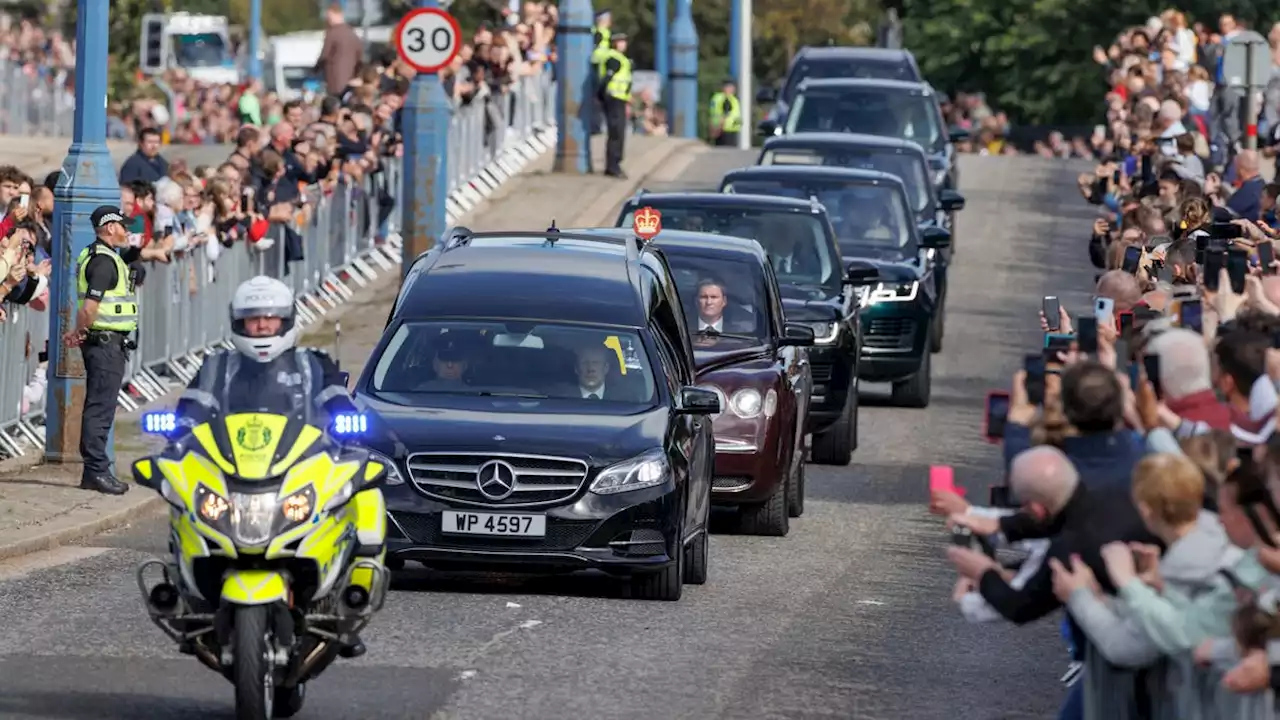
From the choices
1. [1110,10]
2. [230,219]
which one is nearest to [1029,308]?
[230,219]

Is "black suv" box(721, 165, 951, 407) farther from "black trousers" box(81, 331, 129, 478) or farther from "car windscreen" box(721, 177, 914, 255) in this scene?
"black trousers" box(81, 331, 129, 478)

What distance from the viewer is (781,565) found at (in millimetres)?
15742

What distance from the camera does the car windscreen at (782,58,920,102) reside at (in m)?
37.0

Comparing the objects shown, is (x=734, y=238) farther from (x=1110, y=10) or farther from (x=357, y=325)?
(x=1110, y=10)

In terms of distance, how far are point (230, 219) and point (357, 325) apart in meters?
3.88

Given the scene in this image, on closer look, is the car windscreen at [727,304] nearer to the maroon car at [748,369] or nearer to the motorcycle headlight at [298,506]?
the maroon car at [748,369]

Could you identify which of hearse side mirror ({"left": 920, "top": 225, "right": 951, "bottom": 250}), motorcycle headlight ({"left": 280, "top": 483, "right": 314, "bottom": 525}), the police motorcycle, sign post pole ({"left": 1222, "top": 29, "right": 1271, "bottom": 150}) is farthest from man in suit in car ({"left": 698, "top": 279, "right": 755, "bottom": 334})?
sign post pole ({"left": 1222, "top": 29, "right": 1271, "bottom": 150})

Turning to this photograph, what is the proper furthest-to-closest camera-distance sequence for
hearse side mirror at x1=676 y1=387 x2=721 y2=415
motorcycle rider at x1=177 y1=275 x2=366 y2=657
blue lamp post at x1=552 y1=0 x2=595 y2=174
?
blue lamp post at x1=552 y1=0 x2=595 y2=174
hearse side mirror at x1=676 y1=387 x2=721 y2=415
motorcycle rider at x1=177 y1=275 x2=366 y2=657

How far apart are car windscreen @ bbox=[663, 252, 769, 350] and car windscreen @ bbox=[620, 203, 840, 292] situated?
8.44 feet

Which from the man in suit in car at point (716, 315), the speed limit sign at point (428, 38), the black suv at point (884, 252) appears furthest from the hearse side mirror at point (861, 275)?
the speed limit sign at point (428, 38)

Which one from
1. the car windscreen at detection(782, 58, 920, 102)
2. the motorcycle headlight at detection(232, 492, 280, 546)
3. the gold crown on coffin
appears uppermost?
the car windscreen at detection(782, 58, 920, 102)

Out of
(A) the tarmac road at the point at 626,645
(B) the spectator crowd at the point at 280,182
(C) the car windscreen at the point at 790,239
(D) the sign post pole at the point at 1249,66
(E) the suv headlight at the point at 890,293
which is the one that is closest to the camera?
(A) the tarmac road at the point at 626,645

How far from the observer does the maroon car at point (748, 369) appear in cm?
1652

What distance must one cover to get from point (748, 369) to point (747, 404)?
0.39 metres
